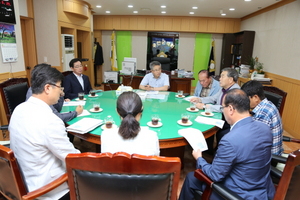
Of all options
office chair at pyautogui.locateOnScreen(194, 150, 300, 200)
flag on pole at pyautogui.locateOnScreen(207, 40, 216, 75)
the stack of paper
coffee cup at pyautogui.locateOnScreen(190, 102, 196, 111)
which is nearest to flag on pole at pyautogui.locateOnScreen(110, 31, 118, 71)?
flag on pole at pyautogui.locateOnScreen(207, 40, 216, 75)

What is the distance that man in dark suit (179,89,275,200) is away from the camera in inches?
47.9

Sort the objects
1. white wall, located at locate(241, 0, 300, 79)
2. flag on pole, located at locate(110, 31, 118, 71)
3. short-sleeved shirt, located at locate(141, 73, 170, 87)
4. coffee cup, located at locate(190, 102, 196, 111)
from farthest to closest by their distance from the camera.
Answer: flag on pole, located at locate(110, 31, 118, 71), white wall, located at locate(241, 0, 300, 79), short-sleeved shirt, located at locate(141, 73, 170, 87), coffee cup, located at locate(190, 102, 196, 111)

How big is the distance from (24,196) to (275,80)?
16.6ft

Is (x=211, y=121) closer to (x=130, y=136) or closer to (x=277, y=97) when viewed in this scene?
(x=277, y=97)

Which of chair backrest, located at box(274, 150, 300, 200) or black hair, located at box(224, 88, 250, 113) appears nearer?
chair backrest, located at box(274, 150, 300, 200)

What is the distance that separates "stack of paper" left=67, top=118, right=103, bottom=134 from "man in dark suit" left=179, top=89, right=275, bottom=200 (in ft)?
3.44

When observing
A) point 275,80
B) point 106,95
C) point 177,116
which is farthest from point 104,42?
point 177,116

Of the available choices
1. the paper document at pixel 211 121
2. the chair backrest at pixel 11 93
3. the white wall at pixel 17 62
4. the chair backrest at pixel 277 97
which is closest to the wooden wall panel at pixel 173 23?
the white wall at pixel 17 62

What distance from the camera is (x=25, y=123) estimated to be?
1158 millimetres

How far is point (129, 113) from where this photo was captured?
124 centimetres

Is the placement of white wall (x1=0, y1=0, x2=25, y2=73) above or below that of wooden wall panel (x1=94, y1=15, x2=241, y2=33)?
below

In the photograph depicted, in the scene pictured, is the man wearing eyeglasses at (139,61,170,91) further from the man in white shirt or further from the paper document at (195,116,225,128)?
the man in white shirt

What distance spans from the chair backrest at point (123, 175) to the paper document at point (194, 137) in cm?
79

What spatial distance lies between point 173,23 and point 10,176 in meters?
7.03
